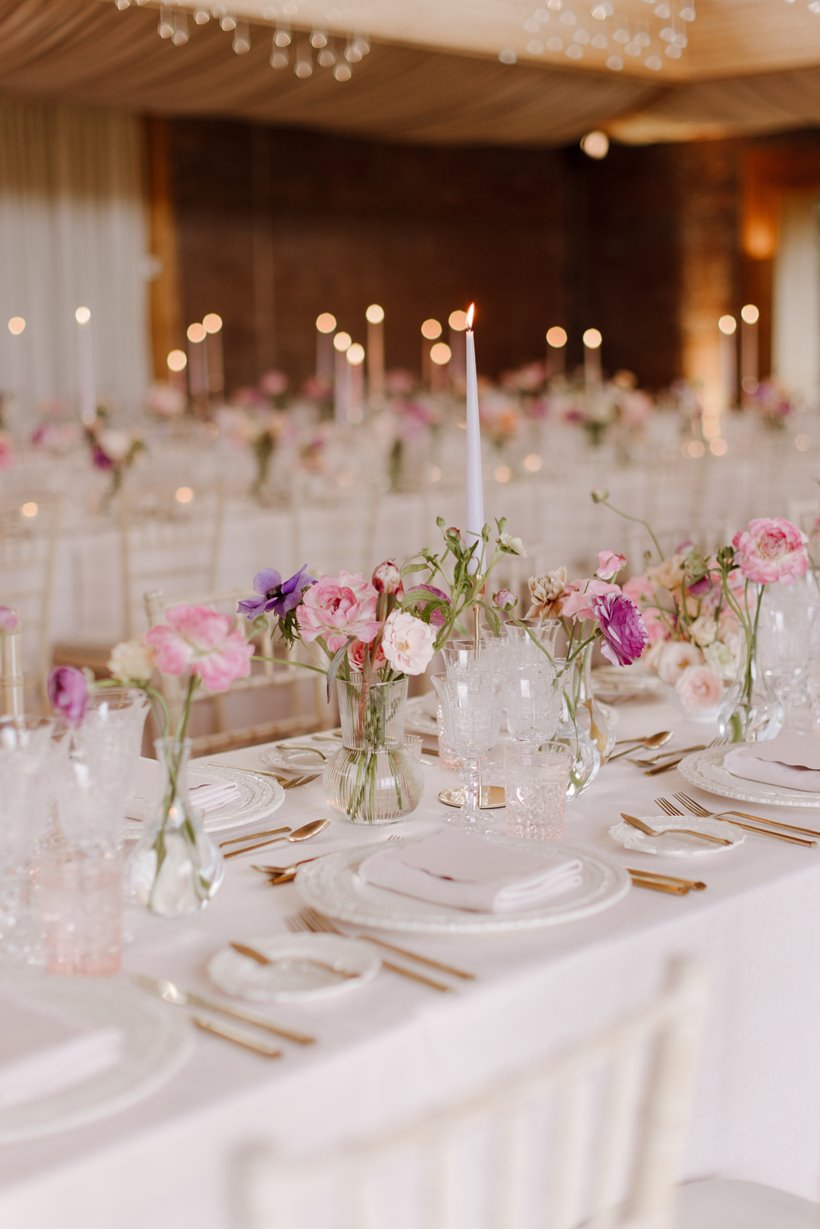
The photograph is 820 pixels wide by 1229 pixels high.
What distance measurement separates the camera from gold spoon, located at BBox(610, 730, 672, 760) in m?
2.40

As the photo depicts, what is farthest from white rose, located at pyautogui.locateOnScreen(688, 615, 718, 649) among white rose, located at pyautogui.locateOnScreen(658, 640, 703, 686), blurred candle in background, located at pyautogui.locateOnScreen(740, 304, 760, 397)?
blurred candle in background, located at pyautogui.locateOnScreen(740, 304, 760, 397)

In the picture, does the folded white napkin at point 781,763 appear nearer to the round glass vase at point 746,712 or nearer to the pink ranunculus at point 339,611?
the round glass vase at point 746,712

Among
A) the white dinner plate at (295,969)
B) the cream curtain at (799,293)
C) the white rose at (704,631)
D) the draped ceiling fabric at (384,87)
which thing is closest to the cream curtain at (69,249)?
the draped ceiling fabric at (384,87)

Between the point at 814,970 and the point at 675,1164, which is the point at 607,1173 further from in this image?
the point at 814,970

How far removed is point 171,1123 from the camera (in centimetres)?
121

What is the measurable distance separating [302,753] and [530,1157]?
987mm

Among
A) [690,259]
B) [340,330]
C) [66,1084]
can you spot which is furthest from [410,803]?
[690,259]

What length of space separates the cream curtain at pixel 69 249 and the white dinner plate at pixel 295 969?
30.3 feet

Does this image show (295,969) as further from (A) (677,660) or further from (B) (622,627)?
(A) (677,660)

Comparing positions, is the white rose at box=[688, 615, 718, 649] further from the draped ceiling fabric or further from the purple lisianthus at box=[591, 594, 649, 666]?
the draped ceiling fabric

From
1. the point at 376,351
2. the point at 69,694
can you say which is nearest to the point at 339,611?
the point at 69,694

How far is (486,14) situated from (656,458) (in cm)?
357

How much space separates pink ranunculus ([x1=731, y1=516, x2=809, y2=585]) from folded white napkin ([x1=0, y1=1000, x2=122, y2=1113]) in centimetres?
124

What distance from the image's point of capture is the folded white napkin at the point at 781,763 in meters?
2.11
